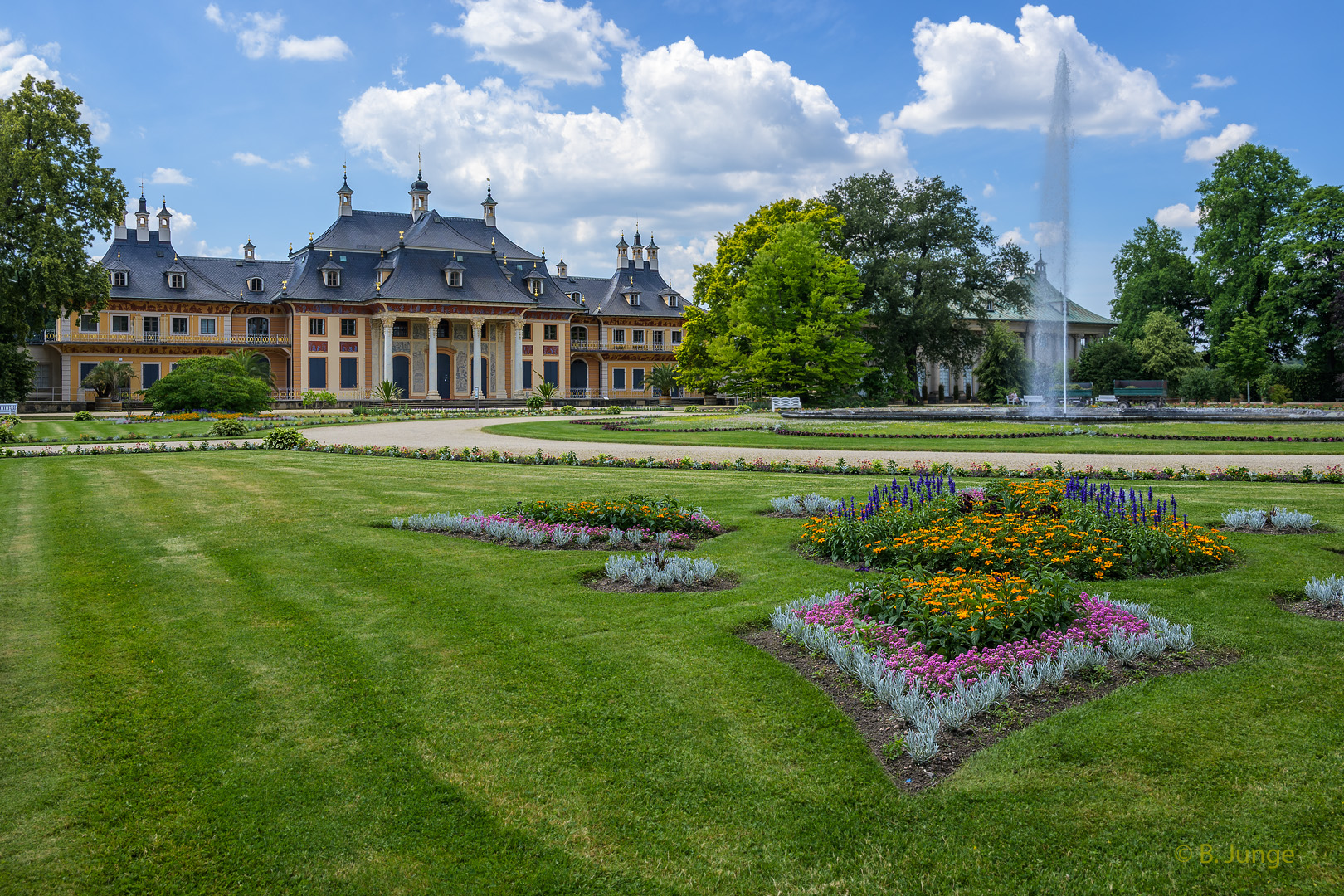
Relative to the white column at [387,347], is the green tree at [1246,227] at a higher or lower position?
higher

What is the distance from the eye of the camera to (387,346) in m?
58.7

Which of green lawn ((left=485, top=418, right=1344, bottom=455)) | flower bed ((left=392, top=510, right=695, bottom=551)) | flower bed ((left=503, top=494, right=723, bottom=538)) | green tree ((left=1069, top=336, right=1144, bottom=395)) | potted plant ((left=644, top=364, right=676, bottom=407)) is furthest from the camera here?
potted plant ((left=644, top=364, right=676, bottom=407))

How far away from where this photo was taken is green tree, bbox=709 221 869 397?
40.4 meters

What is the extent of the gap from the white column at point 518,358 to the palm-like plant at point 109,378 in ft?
81.3

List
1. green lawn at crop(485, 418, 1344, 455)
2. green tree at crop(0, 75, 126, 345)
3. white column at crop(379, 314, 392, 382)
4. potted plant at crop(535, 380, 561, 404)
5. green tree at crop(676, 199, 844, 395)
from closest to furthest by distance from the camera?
green lawn at crop(485, 418, 1344, 455), green tree at crop(0, 75, 126, 345), green tree at crop(676, 199, 844, 395), potted plant at crop(535, 380, 561, 404), white column at crop(379, 314, 392, 382)

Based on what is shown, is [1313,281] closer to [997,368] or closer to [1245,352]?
[1245,352]

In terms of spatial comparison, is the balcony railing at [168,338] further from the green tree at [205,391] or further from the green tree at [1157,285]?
the green tree at [1157,285]

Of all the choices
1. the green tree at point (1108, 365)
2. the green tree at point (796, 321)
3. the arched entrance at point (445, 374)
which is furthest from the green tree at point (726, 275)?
the green tree at point (1108, 365)

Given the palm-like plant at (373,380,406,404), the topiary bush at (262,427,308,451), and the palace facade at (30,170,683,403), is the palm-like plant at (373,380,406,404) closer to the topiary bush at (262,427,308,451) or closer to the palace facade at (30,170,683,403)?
the palace facade at (30,170,683,403)

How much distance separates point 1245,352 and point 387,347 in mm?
53655

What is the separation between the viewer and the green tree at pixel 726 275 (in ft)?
149

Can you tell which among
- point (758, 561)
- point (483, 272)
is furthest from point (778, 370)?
point (758, 561)

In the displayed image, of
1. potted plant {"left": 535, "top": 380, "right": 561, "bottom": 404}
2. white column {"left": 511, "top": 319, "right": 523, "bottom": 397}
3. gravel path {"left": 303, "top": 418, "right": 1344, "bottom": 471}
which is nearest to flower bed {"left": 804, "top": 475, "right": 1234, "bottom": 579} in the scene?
gravel path {"left": 303, "top": 418, "right": 1344, "bottom": 471}

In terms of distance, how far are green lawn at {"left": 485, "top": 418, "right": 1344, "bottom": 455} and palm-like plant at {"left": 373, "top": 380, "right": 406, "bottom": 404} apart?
910 inches
